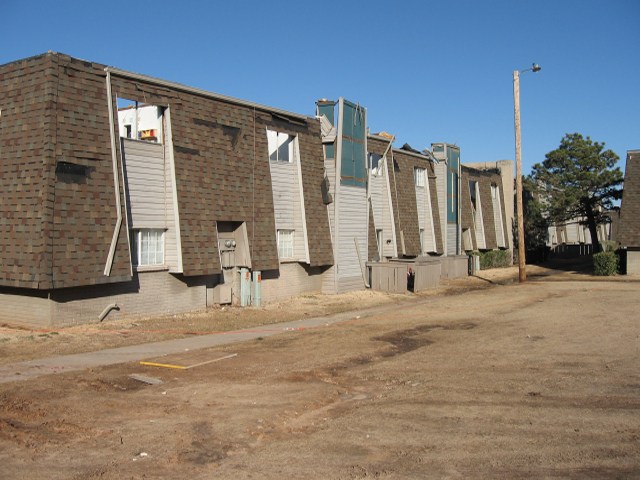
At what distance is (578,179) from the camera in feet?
151

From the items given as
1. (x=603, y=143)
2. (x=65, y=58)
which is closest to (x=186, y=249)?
(x=65, y=58)

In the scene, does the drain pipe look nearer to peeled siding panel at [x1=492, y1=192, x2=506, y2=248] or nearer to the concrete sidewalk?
the concrete sidewalk

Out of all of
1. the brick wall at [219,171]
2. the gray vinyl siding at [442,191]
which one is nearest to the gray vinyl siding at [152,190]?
the brick wall at [219,171]

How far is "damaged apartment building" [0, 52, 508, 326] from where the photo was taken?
1605 cm

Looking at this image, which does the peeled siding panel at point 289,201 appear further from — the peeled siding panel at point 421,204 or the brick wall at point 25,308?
the peeled siding panel at point 421,204

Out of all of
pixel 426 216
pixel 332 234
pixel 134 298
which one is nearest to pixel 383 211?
pixel 426 216

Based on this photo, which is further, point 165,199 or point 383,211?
point 383,211

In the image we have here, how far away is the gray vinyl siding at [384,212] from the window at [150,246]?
14.8 m

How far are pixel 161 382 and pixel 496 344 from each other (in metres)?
7.53

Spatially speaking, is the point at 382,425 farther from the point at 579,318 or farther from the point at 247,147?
the point at 247,147

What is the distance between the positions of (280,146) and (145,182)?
25.4ft

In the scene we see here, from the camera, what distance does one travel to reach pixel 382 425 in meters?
7.83

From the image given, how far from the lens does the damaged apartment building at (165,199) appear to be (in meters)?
16.0

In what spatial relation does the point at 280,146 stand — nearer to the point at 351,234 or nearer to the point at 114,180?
the point at 351,234
